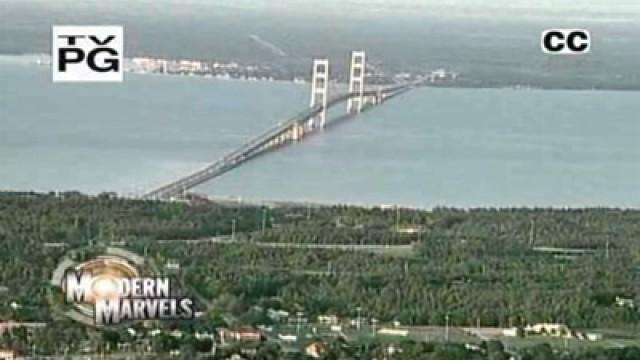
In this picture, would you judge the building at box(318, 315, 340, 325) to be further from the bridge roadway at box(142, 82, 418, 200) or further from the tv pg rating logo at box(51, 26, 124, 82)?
the tv pg rating logo at box(51, 26, 124, 82)

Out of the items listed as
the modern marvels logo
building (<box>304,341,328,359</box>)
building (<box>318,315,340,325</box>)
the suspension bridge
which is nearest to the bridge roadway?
the suspension bridge

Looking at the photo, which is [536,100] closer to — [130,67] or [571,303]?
[571,303]

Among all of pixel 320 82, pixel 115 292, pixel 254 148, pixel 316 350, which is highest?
pixel 320 82

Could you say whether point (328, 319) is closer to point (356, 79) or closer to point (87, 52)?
point (356, 79)

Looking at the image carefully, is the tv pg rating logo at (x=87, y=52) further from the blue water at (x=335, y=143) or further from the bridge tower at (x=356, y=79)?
the bridge tower at (x=356, y=79)

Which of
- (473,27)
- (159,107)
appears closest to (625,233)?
(473,27)

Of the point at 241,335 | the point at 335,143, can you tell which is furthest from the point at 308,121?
the point at 241,335

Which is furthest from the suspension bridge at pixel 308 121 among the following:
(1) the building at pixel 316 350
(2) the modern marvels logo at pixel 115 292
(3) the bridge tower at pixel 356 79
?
(1) the building at pixel 316 350
